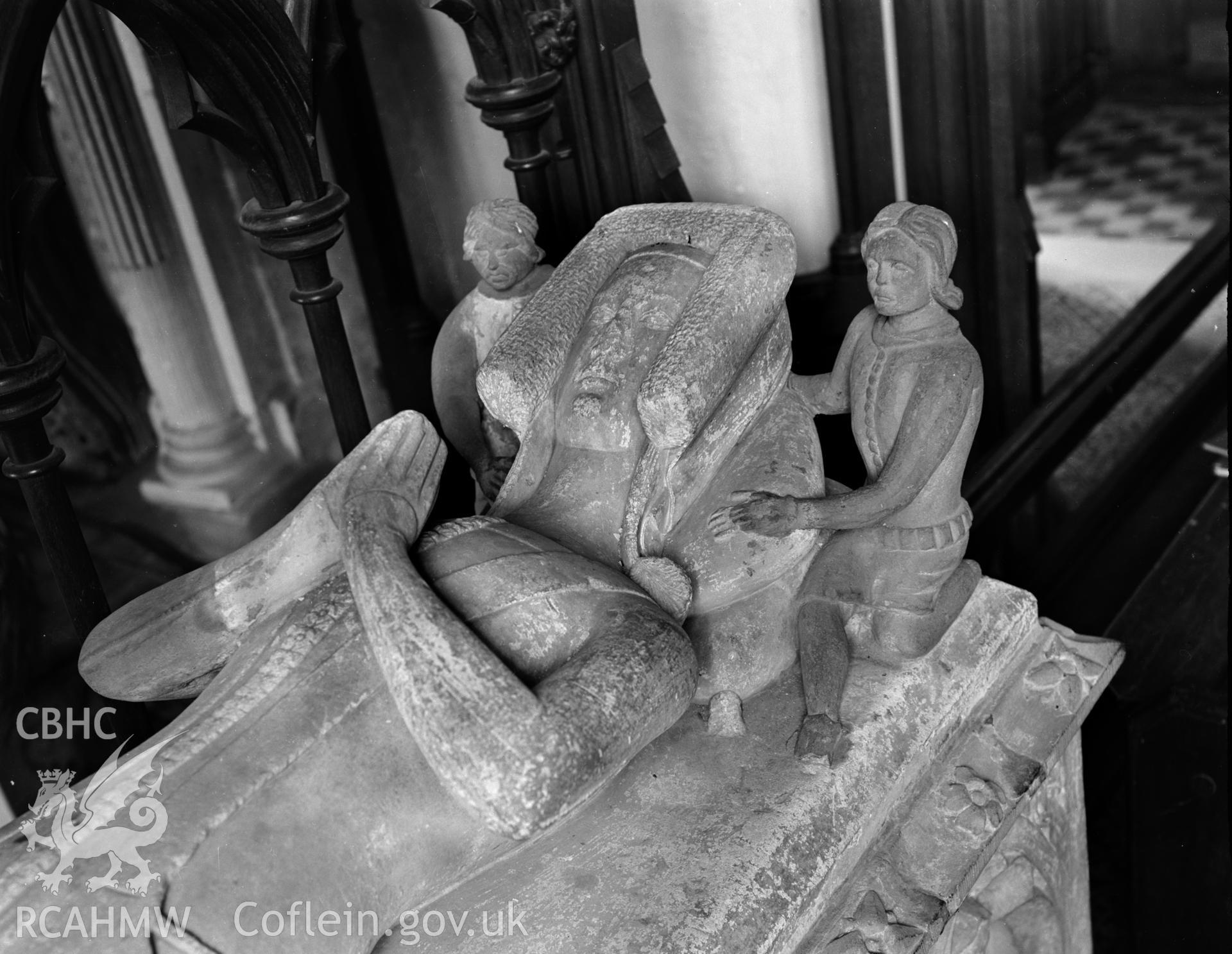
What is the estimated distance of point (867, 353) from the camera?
241cm

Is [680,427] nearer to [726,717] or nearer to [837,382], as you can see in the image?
[837,382]

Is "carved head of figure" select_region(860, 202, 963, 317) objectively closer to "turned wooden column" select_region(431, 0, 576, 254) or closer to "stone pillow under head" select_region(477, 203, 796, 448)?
"stone pillow under head" select_region(477, 203, 796, 448)

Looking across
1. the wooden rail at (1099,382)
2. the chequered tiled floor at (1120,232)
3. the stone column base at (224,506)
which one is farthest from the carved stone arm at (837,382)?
the stone column base at (224,506)

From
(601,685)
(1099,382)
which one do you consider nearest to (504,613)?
(601,685)

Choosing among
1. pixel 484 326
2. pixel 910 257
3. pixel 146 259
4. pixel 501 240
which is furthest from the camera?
pixel 146 259

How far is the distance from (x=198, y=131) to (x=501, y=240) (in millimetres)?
598

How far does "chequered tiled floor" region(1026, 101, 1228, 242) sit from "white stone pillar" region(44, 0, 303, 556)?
3579 millimetres

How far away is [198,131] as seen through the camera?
2719mm

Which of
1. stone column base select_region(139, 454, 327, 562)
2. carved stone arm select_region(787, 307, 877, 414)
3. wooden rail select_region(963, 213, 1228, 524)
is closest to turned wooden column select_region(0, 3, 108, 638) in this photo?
carved stone arm select_region(787, 307, 877, 414)

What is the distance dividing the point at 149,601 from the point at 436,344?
2.73ft

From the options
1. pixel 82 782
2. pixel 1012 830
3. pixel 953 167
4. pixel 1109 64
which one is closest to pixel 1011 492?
pixel 953 167

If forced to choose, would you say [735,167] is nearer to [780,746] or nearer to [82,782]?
[780,746]

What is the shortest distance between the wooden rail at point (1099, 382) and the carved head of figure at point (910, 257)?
2.12 m

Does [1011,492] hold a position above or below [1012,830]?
below
